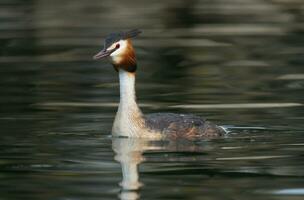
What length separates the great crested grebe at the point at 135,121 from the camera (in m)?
15.3

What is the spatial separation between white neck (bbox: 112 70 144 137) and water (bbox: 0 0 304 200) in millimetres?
157

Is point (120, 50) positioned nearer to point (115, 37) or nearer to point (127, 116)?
point (115, 37)

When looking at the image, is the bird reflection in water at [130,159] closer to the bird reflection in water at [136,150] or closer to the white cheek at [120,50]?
the bird reflection in water at [136,150]

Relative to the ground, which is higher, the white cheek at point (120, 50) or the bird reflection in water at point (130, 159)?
the white cheek at point (120, 50)

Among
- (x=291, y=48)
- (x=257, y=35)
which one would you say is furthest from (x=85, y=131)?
(x=257, y=35)

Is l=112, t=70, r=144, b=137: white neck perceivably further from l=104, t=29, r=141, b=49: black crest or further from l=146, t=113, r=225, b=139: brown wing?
l=104, t=29, r=141, b=49: black crest

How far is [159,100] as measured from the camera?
19156 mm

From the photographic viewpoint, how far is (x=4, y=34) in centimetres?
3081

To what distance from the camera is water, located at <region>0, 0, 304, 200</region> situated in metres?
12.3

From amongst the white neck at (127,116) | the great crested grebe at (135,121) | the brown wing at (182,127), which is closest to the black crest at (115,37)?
the great crested grebe at (135,121)

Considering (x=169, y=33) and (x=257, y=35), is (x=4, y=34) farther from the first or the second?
(x=257, y=35)

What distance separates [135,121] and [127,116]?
116mm

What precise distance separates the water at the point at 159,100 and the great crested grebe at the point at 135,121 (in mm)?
184

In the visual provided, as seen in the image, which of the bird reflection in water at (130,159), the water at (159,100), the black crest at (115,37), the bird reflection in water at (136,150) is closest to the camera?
the bird reflection in water at (130,159)
